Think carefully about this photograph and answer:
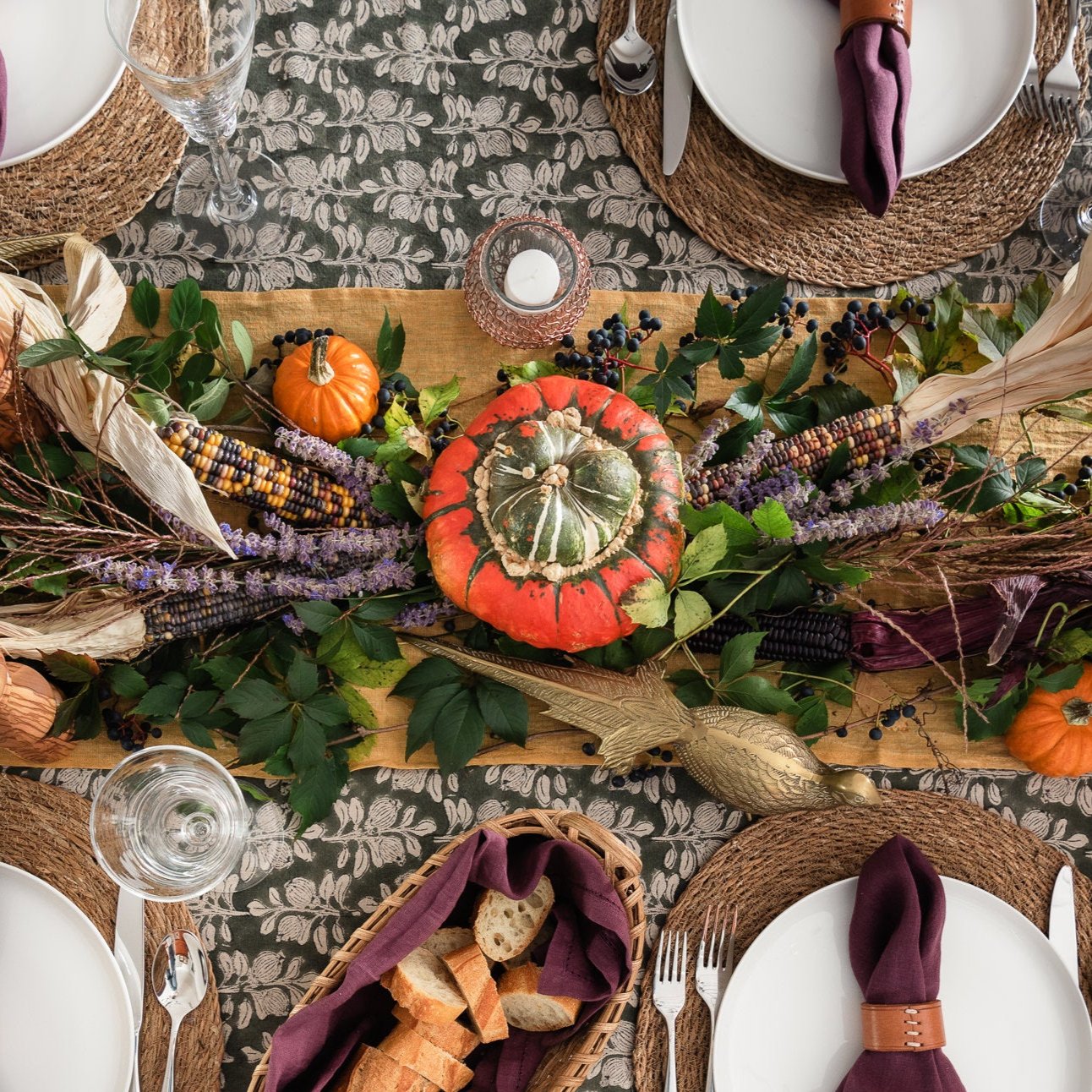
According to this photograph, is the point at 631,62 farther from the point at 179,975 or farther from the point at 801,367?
the point at 179,975

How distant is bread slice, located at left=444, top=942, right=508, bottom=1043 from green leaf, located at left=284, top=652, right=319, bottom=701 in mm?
399

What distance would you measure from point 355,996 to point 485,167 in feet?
3.88

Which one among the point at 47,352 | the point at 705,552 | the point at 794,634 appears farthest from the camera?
the point at 794,634

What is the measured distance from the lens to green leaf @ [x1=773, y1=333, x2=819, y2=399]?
1.30 metres

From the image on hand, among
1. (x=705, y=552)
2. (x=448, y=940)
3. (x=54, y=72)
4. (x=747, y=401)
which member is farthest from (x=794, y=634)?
(x=54, y=72)

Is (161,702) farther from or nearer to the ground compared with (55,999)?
farther from the ground

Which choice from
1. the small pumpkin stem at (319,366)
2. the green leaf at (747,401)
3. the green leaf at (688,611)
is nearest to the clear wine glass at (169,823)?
the small pumpkin stem at (319,366)

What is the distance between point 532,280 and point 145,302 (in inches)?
21.6

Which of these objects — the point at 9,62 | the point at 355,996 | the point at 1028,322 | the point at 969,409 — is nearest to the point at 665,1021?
the point at 355,996

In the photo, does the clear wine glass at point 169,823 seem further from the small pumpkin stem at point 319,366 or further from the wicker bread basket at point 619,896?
the small pumpkin stem at point 319,366

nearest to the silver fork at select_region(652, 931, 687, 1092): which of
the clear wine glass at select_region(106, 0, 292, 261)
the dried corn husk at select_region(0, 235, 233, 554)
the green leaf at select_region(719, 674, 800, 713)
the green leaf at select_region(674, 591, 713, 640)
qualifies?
the green leaf at select_region(719, 674, 800, 713)

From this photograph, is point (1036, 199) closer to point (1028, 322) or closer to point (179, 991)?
point (1028, 322)

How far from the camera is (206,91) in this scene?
1145 mm

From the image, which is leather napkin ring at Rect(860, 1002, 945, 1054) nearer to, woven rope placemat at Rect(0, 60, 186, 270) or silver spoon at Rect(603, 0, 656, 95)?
silver spoon at Rect(603, 0, 656, 95)
